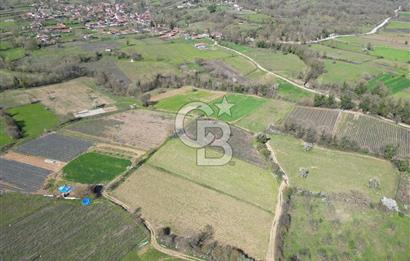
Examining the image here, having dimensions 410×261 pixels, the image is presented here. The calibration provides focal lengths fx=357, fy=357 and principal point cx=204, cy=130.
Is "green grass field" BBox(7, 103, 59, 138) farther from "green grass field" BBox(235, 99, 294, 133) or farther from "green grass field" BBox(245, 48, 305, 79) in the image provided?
"green grass field" BBox(245, 48, 305, 79)

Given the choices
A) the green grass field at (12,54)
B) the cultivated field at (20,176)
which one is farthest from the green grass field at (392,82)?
the green grass field at (12,54)

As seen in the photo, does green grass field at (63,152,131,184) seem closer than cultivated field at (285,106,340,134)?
Yes

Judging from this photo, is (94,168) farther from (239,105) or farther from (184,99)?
(239,105)

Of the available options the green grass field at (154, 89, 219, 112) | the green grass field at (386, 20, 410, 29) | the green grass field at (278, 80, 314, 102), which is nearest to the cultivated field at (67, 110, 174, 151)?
the green grass field at (154, 89, 219, 112)

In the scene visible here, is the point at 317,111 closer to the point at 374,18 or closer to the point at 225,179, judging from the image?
the point at 225,179

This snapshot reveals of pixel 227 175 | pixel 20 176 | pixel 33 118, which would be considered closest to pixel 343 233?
pixel 227 175

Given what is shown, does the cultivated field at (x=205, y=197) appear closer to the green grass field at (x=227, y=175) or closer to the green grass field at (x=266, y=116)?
the green grass field at (x=227, y=175)
